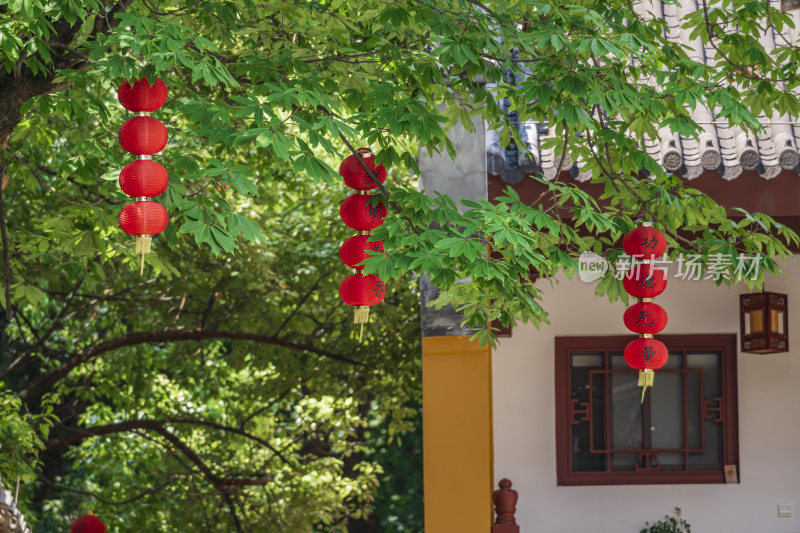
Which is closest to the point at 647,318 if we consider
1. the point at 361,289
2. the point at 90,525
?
the point at 361,289

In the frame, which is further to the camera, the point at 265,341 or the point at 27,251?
the point at 265,341

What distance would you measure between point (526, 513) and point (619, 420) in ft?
3.24

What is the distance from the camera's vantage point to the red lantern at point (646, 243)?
15.1 ft

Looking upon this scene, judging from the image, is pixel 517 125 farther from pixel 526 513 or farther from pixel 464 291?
pixel 526 513

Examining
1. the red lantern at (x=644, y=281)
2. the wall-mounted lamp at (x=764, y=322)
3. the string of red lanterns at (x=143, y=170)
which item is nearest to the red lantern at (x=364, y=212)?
the string of red lanterns at (x=143, y=170)

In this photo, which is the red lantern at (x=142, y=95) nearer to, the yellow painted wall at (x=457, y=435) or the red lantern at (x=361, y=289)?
the red lantern at (x=361, y=289)

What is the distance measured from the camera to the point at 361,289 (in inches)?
166

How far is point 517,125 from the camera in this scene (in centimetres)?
591

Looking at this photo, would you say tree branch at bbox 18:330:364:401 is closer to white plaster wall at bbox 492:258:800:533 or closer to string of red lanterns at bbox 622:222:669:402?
white plaster wall at bbox 492:258:800:533

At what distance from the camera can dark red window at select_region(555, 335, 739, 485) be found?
720 centimetres

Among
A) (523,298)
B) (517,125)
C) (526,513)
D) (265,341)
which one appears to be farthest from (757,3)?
(265,341)

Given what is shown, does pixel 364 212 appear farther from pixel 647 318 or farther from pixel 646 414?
pixel 646 414

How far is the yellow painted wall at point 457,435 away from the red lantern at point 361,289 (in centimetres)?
137

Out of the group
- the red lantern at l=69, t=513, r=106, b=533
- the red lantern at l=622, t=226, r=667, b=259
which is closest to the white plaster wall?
the red lantern at l=622, t=226, r=667, b=259
